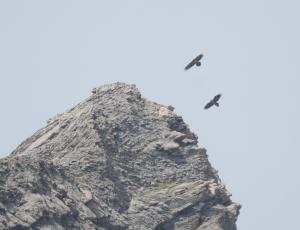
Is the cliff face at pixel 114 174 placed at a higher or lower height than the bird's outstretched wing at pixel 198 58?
lower

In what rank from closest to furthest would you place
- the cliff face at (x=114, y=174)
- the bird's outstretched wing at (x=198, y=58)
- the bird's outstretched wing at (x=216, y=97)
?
the cliff face at (x=114, y=174), the bird's outstretched wing at (x=216, y=97), the bird's outstretched wing at (x=198, y=58)

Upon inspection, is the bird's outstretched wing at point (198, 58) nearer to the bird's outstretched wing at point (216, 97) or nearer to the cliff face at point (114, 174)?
the bird's outstretched wing at point (216, 97)

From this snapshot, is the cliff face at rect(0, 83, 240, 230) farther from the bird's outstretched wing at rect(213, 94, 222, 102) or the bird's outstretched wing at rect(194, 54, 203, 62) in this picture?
the bird's outstretched wing at rect(194, 54, 203, 62)

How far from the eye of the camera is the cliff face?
78.8m

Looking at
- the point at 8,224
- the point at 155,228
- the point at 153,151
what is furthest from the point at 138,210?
the point at 8,224

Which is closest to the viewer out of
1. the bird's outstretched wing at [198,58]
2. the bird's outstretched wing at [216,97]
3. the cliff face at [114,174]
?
the cliff face at [114,174]

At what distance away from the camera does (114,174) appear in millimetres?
89125

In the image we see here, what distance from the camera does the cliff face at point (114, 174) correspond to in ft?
259

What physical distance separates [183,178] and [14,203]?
20126 millimetres

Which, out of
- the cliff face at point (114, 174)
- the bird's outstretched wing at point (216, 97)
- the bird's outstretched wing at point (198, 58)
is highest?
the bird's outstretched wing at point (198, 58)

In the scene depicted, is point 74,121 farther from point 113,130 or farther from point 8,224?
point 8,224

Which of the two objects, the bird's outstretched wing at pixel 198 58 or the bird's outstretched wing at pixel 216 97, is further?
the bird's outstretched wing at pixel 198 58

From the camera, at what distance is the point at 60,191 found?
81.2 meters

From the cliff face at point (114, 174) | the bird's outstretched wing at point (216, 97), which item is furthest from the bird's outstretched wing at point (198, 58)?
the cliff face at point (114, 174)
